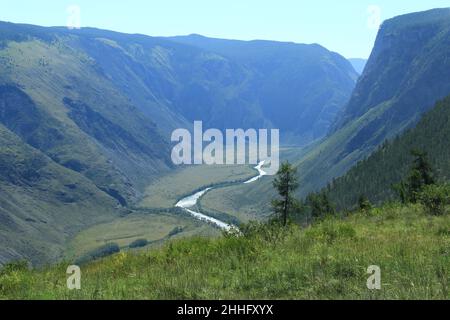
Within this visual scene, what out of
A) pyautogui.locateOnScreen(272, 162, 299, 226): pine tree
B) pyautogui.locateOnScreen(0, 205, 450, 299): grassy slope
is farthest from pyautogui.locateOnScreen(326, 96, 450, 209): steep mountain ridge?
pyautogui.locateOnScreen(0, 205, 450, 299): grassy slope

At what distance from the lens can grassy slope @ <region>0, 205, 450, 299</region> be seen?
39.4 ft

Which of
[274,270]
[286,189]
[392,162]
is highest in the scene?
[392,162]

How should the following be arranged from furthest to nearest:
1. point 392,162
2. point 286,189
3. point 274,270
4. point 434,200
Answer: point 392,162 < point 286,189 < point 434,200 < point 274,270

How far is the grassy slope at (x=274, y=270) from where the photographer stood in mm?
12015

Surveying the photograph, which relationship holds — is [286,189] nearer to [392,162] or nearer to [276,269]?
[276,269]

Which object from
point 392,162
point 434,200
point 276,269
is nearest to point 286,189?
point 434,200

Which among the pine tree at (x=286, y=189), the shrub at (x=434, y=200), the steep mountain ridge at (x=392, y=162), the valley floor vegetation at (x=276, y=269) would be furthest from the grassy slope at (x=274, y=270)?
the steep mountain ridge at (x=392, y=162)

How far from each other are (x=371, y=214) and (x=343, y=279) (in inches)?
618

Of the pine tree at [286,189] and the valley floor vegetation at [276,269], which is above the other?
the pine tree at [286,189]

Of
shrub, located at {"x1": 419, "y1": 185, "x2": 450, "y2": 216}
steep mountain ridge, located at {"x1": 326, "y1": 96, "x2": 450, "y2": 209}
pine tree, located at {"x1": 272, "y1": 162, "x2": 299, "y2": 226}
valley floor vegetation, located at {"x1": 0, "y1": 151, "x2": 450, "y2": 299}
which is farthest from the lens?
steep mountain ridge, located at {"x1": 326, "y1": 96, "x2": 450, "y2": 209}

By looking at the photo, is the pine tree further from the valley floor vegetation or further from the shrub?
the valley floor vegetation

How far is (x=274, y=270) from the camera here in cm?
1343

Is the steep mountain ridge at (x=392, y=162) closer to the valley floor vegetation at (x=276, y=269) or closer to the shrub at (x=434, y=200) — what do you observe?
the shrub at (x=434, y=200)
